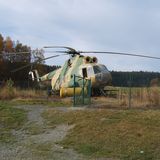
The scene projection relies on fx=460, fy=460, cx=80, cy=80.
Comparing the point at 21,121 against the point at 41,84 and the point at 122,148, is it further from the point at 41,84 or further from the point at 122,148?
the point at 41,84

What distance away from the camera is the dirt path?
1202 cm

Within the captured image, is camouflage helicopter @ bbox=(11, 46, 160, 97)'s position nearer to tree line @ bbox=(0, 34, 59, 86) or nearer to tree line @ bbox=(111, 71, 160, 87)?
tree line @ bbox=(111, 71, 160, 87)

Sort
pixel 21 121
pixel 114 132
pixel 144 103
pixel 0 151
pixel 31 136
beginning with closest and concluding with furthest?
pixel 0 151 → pixel 114 132 → pixel 31 136 → pixel 21 121 → pixel 144 103

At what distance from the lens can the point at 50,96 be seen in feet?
106

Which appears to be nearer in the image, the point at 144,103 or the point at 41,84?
the point at 144,103

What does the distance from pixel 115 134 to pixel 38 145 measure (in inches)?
89.6

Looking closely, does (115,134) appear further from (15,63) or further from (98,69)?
(15,63)

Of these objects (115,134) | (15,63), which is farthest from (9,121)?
(15,63)

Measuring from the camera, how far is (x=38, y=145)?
1344 cm

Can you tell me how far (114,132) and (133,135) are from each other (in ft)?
2.22

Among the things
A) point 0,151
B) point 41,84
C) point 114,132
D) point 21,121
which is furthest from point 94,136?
point 41,84

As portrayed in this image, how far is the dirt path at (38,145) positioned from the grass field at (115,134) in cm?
35

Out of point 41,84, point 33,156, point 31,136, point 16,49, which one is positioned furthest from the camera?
point 16,49

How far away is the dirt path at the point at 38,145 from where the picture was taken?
12.0 m
